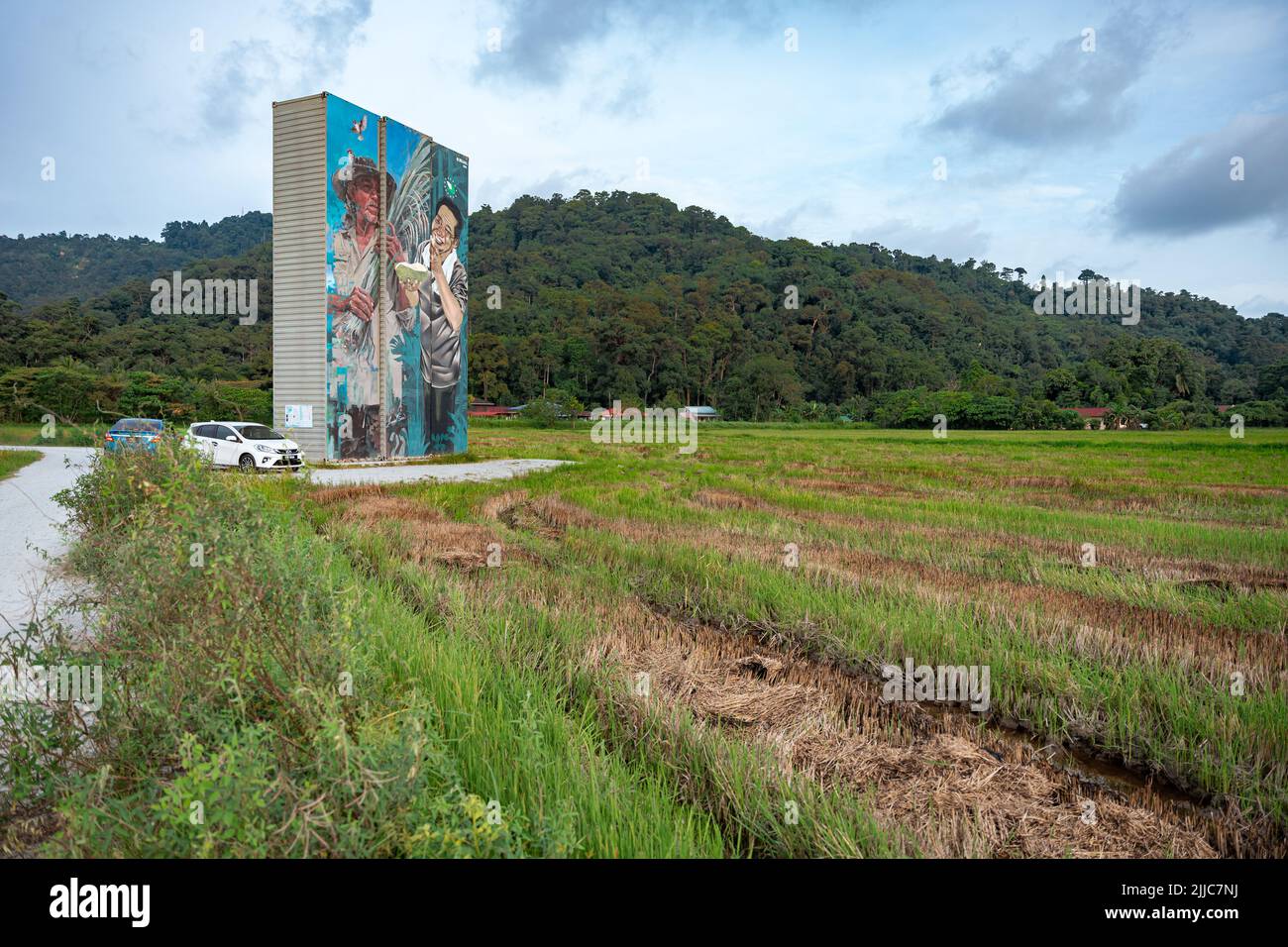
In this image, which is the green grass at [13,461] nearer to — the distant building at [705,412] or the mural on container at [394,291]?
the mural on container at [394,291]

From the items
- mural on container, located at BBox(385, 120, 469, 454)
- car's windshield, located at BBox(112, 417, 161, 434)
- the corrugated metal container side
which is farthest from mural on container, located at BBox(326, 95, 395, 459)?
car's windshield, located at BBox(112, 417, 161, 434)

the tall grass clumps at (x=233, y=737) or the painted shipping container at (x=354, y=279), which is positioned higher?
the painted shipping container at (x=354, y=279)

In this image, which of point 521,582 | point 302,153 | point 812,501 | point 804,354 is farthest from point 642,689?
point 804,354

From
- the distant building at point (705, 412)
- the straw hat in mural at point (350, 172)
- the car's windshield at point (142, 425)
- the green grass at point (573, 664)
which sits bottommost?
the green grass at point (573, 664)

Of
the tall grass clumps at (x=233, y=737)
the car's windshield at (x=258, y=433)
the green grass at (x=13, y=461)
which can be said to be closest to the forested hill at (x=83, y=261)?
the green grass at (x=13, y=461)

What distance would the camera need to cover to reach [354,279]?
2480 centimetres

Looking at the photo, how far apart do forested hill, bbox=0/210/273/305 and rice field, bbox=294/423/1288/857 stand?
198 feet

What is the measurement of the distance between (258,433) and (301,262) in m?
6.33

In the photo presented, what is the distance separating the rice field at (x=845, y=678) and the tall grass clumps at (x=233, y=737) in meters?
0.45

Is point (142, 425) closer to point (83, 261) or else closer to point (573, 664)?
point (573, 664)

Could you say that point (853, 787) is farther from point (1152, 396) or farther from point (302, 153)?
point (1152, 396)

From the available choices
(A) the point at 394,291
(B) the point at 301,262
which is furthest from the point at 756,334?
(B) the point at 301,262

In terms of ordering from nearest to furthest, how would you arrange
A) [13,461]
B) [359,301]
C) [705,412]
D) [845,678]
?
[845,678] < [13,461] < [359,301] < [705,412]

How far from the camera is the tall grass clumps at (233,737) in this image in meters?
2.45
